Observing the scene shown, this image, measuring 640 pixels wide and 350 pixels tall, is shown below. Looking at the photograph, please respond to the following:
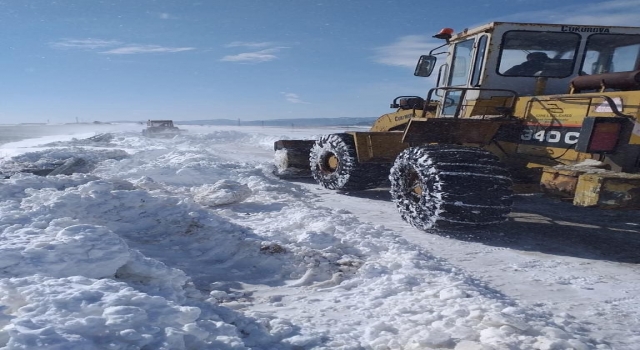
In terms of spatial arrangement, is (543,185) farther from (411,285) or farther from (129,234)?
(129,234)

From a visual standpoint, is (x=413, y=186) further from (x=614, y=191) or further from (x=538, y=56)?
(x=538, y=56)

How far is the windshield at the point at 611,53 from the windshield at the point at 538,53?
8.8 inches

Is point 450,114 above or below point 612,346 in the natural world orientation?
above

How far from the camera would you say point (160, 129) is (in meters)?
38.6

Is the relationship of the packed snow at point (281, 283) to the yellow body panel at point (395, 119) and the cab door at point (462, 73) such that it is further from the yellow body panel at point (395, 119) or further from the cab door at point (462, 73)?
the yellow body panel at point (395, 119)

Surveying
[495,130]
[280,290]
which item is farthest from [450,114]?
[280,290]

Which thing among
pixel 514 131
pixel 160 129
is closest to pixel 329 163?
pixel 514 131

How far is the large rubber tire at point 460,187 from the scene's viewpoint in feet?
14.3

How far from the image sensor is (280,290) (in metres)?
3.43

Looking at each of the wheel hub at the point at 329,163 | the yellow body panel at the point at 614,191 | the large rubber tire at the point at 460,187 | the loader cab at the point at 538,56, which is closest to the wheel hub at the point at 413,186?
the large rubber tire at the point at 460,187

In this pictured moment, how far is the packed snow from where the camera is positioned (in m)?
2.32

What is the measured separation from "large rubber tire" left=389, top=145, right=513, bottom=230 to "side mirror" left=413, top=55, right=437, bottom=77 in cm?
247

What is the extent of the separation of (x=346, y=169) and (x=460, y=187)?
3254mm

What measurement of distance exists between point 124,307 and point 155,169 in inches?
306
